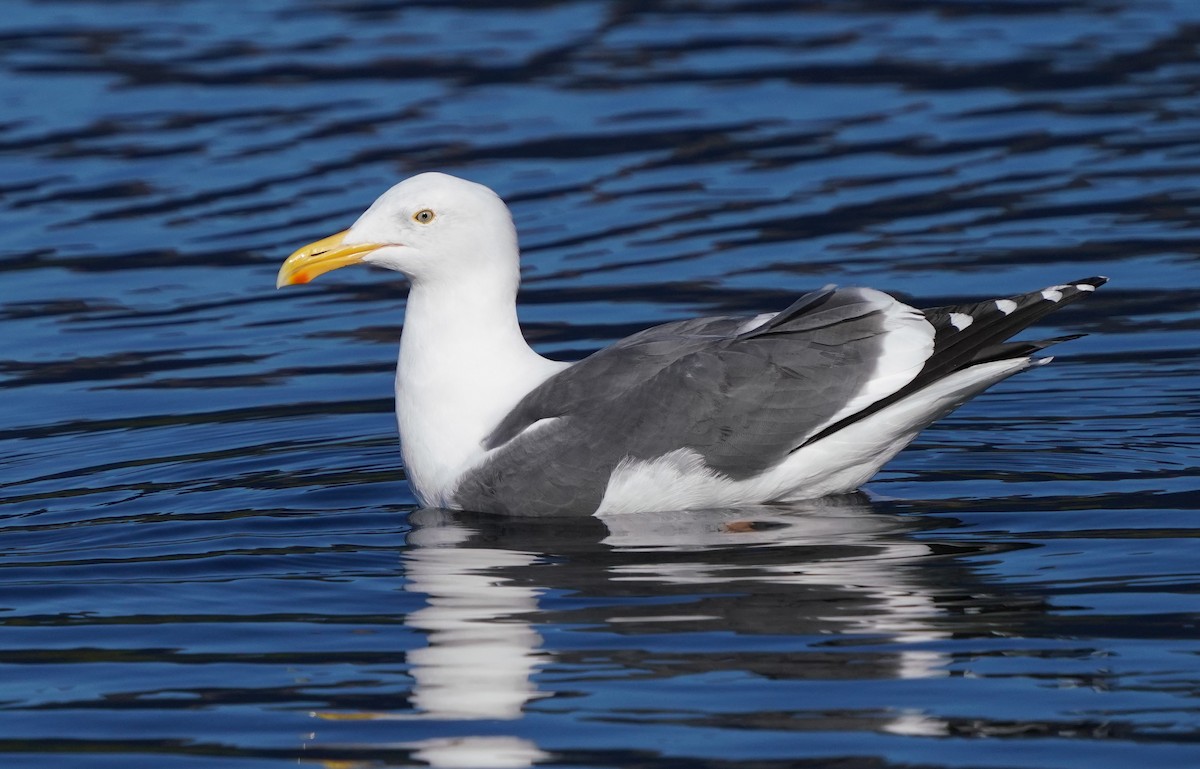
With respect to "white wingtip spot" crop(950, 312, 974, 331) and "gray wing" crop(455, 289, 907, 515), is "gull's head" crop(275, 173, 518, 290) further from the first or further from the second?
"white wingtip spot" crop(950, 312, 974, 331)

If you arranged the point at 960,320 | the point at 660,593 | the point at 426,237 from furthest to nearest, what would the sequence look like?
the point at 426,237 < the point at 960,320 < the point at 660,593

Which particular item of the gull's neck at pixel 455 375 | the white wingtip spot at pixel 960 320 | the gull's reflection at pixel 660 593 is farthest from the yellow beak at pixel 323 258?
the white wingtip spot at pixel 960 320

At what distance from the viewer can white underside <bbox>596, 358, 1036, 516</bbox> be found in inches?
351

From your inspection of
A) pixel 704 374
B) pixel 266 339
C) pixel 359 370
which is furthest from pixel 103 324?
pixel 704 374

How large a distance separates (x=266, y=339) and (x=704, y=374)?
478 centimetres

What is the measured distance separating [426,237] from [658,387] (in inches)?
49.7

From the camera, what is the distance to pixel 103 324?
43.9ft

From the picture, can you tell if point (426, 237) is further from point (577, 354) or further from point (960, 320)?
point (577, 354)

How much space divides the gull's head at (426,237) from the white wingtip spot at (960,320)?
79.7 inches

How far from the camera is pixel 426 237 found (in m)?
9.33

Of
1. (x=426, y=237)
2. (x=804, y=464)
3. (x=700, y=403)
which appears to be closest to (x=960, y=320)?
(x=804, y=464)

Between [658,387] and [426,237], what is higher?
[426,237]

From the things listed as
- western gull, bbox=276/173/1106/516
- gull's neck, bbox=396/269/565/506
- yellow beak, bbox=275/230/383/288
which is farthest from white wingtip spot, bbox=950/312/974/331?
yellow beak, bbox=275/230/383/288

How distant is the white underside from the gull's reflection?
0.09 meters
